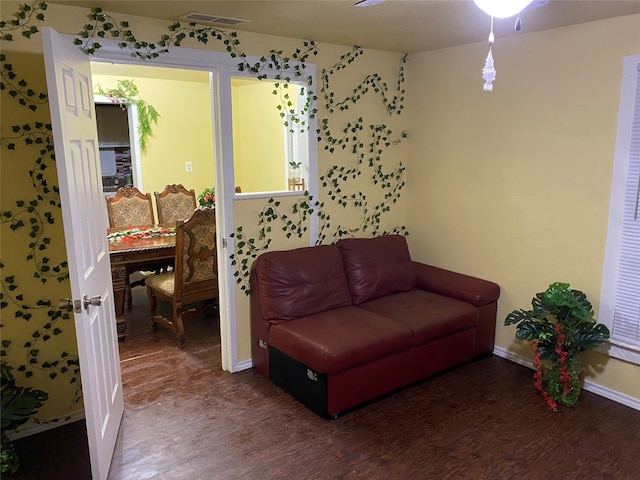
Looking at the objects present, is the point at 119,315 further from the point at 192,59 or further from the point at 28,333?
the point at 192,59

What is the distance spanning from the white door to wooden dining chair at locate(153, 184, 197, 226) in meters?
2.43

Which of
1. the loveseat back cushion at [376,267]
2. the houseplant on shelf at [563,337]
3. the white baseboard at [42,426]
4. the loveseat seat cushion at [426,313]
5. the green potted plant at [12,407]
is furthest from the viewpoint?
the loveseat back cushion at [376,267]

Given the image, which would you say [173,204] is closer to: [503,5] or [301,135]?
[301,135]

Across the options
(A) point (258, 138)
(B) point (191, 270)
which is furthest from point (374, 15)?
(A) point (258, 138)

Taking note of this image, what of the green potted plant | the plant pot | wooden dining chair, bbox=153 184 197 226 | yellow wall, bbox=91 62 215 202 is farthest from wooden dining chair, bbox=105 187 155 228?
the plant pot

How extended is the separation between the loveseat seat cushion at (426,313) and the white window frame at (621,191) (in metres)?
0.81

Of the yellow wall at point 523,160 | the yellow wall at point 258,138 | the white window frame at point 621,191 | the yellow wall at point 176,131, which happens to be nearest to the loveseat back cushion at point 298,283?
the yellow wall at point 523,160

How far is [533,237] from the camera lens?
10.8 ft

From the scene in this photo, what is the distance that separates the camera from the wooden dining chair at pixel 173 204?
504cm

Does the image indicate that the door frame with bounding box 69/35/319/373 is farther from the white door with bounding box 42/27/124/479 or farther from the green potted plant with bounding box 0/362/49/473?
the green potted plant with bounding box 0/362/49/473

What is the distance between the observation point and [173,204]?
5.09 meters

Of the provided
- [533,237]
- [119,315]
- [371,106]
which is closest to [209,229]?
[119,315]

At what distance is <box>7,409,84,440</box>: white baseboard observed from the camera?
258cm

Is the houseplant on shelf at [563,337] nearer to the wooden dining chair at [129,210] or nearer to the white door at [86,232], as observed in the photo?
the white door at [86,232]
